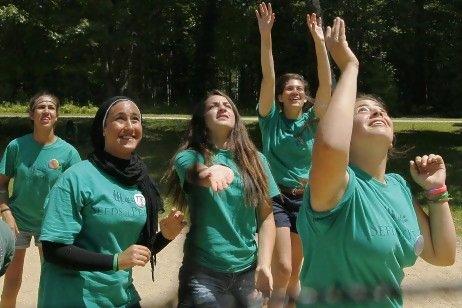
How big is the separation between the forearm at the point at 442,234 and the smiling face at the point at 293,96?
231 cm

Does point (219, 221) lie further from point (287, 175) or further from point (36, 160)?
point (36, 160)

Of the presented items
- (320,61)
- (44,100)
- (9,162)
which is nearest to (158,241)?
A: (320,61)

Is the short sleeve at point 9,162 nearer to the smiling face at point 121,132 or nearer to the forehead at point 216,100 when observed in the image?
the forehead at point 216,100

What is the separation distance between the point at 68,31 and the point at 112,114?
1239 cm

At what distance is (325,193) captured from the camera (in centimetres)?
188

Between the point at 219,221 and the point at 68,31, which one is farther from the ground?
the point at 68,31

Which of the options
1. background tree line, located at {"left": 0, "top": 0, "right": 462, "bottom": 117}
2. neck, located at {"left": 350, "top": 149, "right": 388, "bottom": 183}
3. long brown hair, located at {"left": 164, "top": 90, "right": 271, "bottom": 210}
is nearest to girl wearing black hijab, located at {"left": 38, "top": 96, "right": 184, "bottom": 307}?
long brown hair, located at {"left": 164, "top": 90, "right": 271, "bottom": 210}

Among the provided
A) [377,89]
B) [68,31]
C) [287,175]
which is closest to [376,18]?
[377,89]

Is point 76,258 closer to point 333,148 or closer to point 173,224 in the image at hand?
point 173,224

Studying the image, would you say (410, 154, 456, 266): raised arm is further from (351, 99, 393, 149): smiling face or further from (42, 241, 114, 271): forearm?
(42, 241, 114, 271): forearm

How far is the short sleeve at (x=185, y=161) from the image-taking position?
10.1ft

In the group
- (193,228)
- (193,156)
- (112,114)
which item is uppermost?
(112,114)

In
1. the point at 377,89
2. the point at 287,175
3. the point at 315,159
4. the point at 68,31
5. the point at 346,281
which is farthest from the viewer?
the point at 377,89

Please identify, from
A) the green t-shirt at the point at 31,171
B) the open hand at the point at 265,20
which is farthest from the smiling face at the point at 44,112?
the open hand at the point at 265,20
